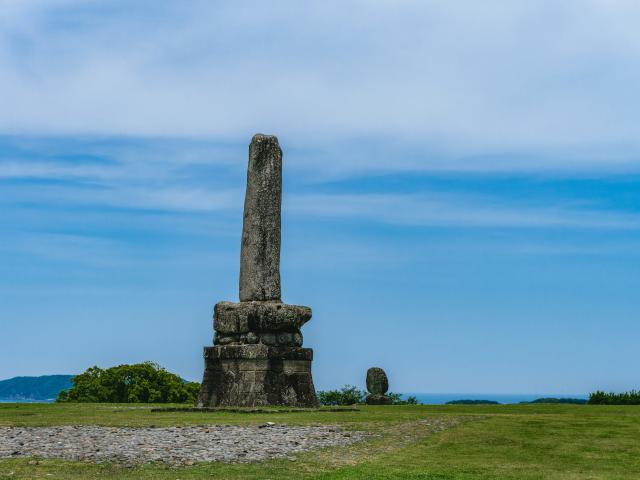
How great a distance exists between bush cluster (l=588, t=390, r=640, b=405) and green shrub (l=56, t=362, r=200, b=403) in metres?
15.8

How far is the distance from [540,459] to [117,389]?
25970 millimetres

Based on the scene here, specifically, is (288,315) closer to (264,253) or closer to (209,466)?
(264,253)

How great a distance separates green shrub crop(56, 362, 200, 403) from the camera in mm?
39906

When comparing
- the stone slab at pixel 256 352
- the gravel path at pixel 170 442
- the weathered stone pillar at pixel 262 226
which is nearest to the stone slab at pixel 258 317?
the stone slab at pixel 256 352

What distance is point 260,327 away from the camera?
27609 mm

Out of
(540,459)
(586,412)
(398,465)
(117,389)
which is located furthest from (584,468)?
(117,389)

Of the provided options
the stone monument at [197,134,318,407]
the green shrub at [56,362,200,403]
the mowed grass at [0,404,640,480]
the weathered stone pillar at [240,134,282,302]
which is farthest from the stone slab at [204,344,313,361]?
the green shrub at [56,362,200,403]

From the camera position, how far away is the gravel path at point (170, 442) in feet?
53.8

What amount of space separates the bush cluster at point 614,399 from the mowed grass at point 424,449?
5582 millimetres

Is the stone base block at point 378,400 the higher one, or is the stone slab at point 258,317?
the stone slab at point 258,317

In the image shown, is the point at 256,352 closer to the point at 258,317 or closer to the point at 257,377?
the point at 257,377

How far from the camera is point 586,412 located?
25969 millimetres

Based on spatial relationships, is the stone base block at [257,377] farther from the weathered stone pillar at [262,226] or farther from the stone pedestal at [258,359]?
the weathered stone pillar at [262,226]

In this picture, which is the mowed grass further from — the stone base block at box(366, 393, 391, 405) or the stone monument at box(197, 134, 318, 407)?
the stone base block at box(366, 393, 391, 405)
